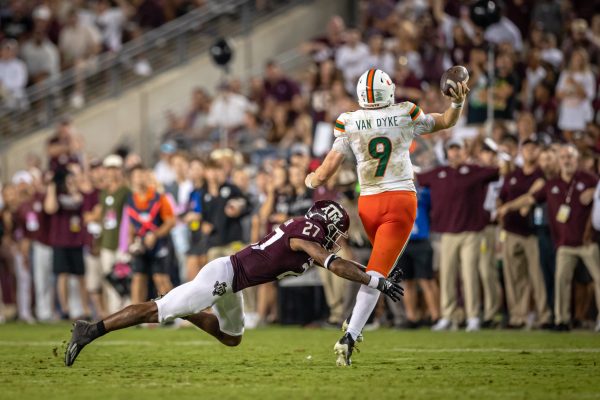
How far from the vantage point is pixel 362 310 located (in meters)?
9.78

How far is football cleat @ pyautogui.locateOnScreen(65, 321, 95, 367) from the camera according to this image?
9773mm

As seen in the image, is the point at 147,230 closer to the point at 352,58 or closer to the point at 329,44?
the point at 352,58

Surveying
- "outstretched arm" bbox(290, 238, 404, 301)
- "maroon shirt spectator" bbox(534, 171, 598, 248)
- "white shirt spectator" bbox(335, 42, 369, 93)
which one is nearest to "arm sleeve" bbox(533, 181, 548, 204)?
"maroon shirt spectator" bbox(534, 171, 598, 248)

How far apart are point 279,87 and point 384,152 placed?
1129 centimetres

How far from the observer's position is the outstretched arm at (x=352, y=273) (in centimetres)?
932

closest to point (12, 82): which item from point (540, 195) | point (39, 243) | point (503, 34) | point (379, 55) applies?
point (39, 243)

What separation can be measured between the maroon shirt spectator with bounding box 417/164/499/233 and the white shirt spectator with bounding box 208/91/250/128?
644cm

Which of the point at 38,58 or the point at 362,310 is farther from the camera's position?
the point at 38,58

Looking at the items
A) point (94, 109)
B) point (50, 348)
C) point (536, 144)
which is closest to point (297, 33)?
point (94, 109)

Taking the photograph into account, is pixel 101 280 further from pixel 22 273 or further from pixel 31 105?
pixel 31 105

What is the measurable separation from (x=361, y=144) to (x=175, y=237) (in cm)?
852

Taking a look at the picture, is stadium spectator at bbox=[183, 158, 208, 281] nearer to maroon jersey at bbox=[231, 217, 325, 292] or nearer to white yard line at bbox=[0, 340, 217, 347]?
white yard line at bbox=[0, 340, 217, 347]

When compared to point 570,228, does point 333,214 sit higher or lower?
lower

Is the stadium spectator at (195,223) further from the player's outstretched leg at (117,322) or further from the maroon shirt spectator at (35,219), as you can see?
the player's outstretched leg at (117,322)
